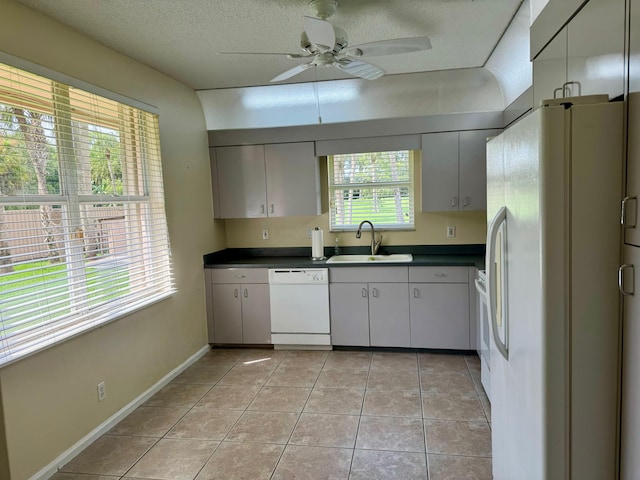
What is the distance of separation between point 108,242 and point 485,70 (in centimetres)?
346

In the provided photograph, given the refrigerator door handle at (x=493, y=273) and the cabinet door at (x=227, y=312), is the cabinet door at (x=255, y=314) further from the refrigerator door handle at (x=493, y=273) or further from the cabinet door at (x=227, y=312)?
the refrigerator door handle at (x=493, y=273)

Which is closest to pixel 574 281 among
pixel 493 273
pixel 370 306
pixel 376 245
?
pixel 493 273

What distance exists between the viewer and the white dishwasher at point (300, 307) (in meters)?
4.15

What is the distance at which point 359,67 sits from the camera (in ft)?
9.04

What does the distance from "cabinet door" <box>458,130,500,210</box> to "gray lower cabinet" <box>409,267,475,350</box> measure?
68cm

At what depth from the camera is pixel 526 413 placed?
4.72ft

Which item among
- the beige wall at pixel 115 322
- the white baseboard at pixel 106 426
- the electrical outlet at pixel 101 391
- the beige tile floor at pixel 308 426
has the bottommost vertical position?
the beige tile floor at pixel 308 426

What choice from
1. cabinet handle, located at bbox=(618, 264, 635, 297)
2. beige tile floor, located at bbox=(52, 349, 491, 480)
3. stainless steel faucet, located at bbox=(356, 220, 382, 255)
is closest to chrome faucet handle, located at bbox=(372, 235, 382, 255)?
stainless steel faucet, located at bbox=(356, 220, 382, 255)

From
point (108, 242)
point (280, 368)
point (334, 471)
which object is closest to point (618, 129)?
point (334, 471)

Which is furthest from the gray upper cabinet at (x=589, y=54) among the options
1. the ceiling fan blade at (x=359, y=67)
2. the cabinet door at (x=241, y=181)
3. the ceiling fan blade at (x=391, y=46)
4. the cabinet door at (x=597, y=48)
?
the cabinet door at (x=241, y=181)

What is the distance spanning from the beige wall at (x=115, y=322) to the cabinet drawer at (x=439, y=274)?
6.95 ft

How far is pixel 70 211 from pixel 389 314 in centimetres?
277

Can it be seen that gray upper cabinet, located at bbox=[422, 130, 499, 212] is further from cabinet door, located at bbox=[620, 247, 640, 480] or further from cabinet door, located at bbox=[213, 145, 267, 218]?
cabinet door, located at bbox=[620, 247, 640, 480]

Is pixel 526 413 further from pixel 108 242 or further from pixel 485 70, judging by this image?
pixel 485 70
